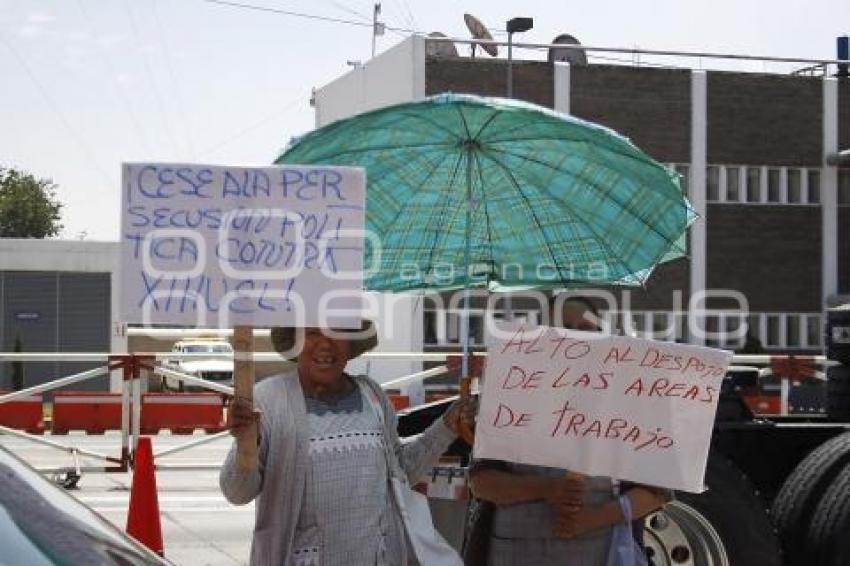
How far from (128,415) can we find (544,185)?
28.5ft

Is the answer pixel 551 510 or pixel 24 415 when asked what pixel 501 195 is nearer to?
pixel 551 510

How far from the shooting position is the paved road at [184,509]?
9820 mm

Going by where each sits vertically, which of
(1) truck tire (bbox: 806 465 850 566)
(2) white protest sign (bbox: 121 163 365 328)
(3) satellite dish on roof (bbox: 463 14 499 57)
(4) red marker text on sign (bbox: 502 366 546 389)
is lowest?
(1) truck tire (bbox: 806 465 850 566)

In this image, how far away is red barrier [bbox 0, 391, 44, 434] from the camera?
20688mm

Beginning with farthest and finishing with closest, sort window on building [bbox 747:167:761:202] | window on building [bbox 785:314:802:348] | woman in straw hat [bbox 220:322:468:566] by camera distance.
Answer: window on building [bbox 785:314:802:348] → window on building [bbox 747:167:761:202] → woman in straw hat [bbox 220:322:468:566]

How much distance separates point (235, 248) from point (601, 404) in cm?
132

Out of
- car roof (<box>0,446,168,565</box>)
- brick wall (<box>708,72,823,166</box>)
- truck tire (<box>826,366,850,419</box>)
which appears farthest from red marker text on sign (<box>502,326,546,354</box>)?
brick wall (<box>708,72,823,166</box>)

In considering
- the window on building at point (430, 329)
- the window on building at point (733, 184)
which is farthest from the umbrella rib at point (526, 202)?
the window on building at point (733, 184)

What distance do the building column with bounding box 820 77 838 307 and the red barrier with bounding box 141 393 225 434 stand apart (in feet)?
91.3

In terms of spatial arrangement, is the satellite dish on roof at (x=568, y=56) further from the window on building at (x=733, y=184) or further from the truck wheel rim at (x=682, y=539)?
the truck wheel rim at (x=682, y=539)

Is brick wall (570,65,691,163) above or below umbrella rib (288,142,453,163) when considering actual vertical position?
above

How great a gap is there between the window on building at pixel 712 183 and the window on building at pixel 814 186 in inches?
126

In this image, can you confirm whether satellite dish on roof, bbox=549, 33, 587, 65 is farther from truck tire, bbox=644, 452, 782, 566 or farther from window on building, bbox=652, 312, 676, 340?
truck tire, bbox=644, 452, 782, 566

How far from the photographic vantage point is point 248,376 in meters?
3.78
